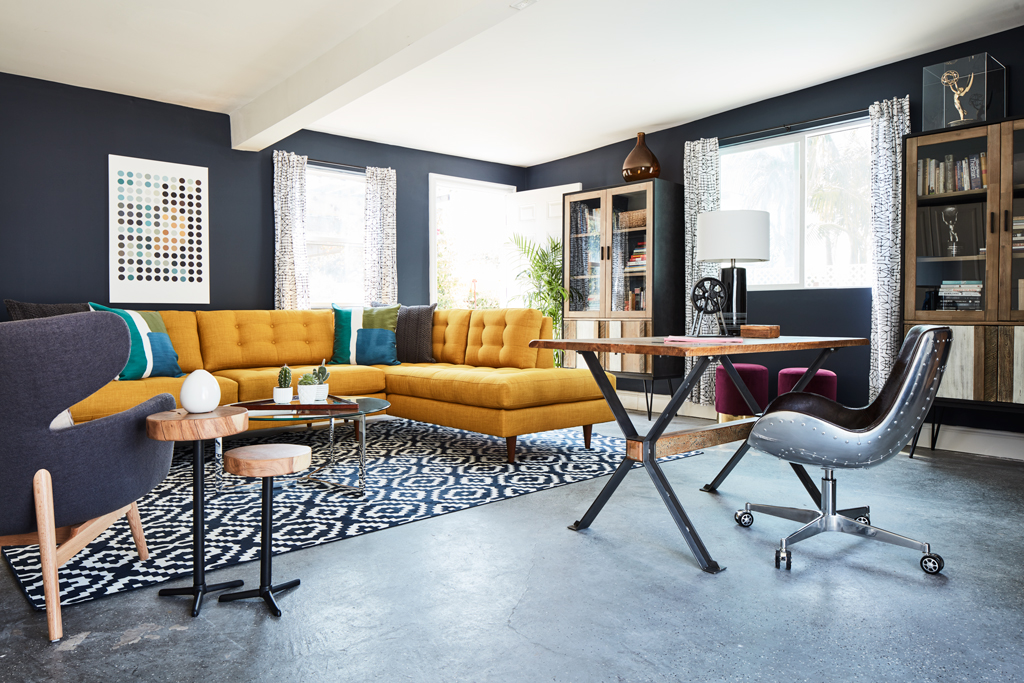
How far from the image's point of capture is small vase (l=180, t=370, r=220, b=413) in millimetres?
1815

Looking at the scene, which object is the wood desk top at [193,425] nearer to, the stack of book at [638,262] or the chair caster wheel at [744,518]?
the chair caster wheel at [744,518]

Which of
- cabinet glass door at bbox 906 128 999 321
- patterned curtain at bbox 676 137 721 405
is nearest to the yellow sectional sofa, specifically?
patterned curtain at bbox 676 137 721 405

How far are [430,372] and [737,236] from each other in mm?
2121

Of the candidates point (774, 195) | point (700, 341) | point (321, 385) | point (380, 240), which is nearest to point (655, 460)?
point (700, 341)

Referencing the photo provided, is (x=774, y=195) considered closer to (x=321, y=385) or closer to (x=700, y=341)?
(x=700, y=341)

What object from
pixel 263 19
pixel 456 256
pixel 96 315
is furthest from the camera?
pixel 456 256

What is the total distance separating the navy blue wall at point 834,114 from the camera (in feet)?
13.4

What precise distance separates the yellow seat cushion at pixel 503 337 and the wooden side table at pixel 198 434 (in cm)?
261

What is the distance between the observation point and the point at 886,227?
4352mm

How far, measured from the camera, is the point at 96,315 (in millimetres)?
1676

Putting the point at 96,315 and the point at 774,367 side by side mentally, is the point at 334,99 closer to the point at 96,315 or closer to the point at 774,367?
the point at 96,315

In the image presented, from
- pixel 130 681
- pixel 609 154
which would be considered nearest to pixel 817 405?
pixel 130 681

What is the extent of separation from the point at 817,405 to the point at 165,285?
4.76 metres

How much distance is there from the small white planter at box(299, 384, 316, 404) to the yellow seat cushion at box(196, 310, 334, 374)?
1.92 metres
